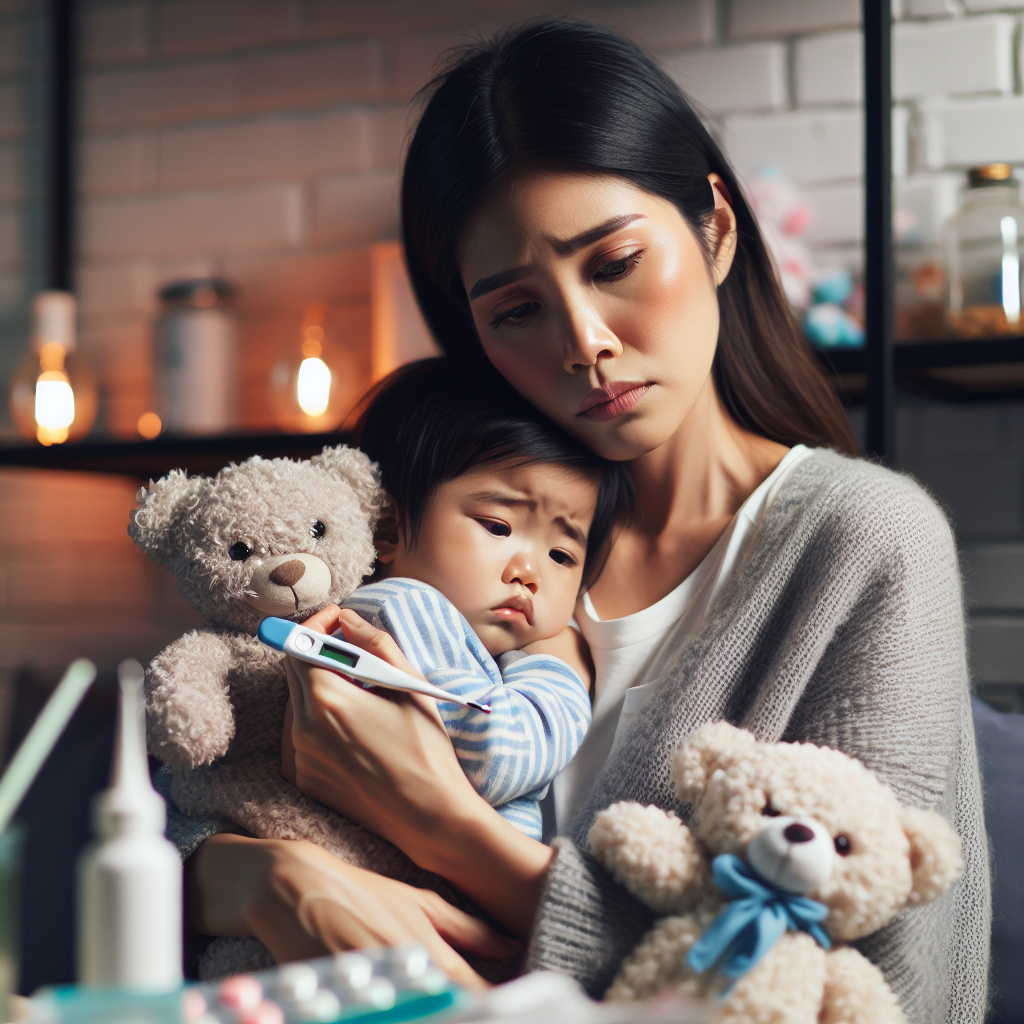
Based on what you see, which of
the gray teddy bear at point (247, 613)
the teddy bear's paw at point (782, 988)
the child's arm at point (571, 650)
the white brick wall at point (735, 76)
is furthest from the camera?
the white brick wall at point (735, 76)

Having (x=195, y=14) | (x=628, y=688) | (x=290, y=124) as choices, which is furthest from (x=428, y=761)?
(x=195, y=14)

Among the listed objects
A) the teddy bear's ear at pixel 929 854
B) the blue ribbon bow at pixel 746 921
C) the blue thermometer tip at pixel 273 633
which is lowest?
the blue ribbon bow at pixel 746 921

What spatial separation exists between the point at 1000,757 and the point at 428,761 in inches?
26.8

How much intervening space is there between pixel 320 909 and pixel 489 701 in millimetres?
205

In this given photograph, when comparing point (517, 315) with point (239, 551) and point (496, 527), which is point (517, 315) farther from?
point (239, 551)

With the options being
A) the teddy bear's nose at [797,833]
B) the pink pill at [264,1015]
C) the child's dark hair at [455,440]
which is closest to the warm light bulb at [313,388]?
the child's dark hair at [455,440]

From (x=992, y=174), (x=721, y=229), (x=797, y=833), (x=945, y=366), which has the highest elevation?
(x=992, y=174)

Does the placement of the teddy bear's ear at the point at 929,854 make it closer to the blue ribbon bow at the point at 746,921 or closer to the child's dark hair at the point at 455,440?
the blue ribbon bow at the point at 746,921

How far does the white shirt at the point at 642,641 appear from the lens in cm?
101

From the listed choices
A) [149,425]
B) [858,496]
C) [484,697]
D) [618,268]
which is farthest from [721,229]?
[149,425]

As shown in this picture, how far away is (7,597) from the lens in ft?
6.84

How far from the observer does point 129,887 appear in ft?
1.45

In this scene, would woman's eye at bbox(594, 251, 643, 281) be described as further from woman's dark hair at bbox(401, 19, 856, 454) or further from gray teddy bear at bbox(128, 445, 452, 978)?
gray teddy bear at bbox(128, 445, 452, 978)

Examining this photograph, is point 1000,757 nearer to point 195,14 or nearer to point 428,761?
point 428,761
